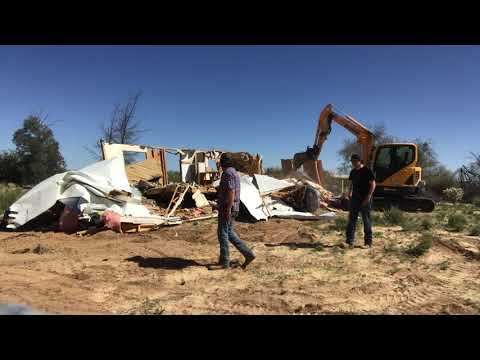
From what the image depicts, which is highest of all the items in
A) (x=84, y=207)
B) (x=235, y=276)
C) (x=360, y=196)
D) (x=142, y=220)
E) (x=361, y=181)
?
(x=361, y=181)

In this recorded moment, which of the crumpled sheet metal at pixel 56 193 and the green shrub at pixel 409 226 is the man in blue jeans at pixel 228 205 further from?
the green shrub at pixel 409 226

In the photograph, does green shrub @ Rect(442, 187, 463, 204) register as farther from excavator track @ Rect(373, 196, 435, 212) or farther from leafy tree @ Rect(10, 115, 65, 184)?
leafy tree @ Rect(10, 115, 65, 184)

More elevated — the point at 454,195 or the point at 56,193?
the point at 454,195

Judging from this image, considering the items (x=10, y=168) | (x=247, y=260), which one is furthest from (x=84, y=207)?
(x=10, y=168)

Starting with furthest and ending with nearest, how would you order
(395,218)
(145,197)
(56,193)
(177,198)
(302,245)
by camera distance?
(145,197), (177,198), (395,218), (56,193), (302,245)

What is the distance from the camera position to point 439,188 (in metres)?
25.9

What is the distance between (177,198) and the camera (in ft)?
41.4

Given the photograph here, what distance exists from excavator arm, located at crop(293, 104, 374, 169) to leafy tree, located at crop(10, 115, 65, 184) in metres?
19.3

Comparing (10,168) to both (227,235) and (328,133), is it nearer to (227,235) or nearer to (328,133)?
(328,133)

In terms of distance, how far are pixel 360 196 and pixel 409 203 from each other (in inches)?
316

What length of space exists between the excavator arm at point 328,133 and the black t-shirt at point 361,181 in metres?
7.87

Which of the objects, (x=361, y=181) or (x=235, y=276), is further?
(x=361, y=181)

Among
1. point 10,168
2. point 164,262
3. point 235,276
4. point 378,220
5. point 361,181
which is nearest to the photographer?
point 235,276
